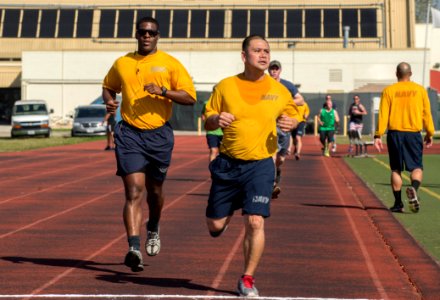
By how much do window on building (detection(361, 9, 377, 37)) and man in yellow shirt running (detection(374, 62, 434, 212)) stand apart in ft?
194

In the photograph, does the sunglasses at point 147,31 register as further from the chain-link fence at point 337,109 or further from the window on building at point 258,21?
the window on building at point 258,21

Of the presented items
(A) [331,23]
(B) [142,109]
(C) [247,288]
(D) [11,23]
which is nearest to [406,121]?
(B) [142,109]

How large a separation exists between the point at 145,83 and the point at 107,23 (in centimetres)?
6601

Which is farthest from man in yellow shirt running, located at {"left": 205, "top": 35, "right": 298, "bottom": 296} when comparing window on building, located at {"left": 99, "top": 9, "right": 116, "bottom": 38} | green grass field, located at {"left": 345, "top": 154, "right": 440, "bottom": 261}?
window on building, located at {"left": 99, "top": 9, "right": 116, "bottom": 38}

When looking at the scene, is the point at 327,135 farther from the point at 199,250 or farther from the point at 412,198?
the point at 199,250

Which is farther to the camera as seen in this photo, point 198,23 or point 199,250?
point 198,23

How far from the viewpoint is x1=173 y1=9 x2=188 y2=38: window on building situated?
7406 cm

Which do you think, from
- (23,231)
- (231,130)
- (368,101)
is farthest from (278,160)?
(368,101)

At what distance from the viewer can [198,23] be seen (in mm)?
74688

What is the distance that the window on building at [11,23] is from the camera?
76.5m

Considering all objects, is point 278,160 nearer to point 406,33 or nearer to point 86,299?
point 86,299

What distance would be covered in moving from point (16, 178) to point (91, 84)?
47583 millimetres

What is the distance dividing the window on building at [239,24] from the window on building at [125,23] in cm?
644

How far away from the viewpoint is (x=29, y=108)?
54.0m
